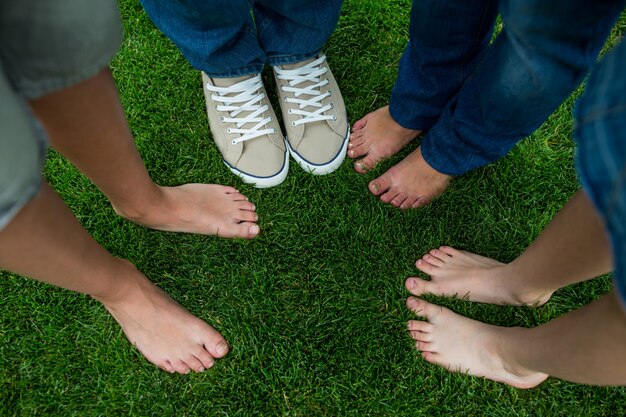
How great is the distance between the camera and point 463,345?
54.9 inches

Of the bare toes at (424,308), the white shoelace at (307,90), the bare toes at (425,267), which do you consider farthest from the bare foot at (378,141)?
the bare toes at (424,308)

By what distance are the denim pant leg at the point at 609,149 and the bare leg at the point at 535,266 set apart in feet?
0.86

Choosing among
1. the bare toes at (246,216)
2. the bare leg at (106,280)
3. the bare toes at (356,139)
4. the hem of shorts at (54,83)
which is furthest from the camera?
the bare toes at (356,139)

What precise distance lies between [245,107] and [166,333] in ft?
2.38

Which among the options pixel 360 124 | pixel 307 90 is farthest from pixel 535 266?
pixel 307 90

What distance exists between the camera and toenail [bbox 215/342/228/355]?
1419 millimetres

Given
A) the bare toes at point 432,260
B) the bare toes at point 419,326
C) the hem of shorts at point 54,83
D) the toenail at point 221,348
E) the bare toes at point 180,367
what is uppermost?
the hem of shorts at point 54,83

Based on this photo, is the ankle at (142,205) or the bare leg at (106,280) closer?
the bare leg at (106,280)

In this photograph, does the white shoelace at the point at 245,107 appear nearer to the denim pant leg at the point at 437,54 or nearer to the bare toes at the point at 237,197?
the bare toes at the point at 237,197

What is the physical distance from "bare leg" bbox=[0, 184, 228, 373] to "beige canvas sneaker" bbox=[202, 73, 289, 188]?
0.48 meters

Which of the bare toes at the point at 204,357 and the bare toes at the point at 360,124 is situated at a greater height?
the bare toes at the point at 360,124

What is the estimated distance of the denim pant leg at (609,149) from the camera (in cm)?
54

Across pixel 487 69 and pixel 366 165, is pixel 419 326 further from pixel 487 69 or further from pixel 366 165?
pixel 487 69

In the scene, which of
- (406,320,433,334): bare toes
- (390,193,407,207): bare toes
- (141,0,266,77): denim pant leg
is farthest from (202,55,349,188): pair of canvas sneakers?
(406,320,433,334): bare toes
